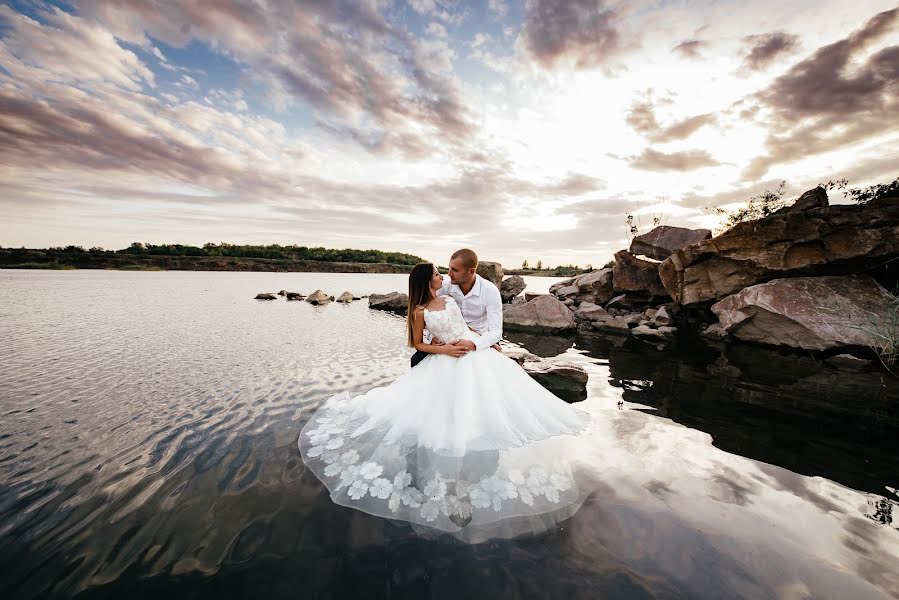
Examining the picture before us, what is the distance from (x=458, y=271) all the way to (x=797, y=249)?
1902cm

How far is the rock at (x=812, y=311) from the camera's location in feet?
44.7

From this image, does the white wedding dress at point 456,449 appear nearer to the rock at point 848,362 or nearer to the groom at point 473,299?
the groom at point 473,299

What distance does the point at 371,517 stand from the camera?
165 inches

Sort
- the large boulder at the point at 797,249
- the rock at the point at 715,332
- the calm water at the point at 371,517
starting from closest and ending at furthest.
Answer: the calm water at the point at 371,517, the large boulder at the point at 797,249, the rock at the point at 715,332

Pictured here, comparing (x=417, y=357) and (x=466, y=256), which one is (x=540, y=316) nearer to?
(x=417, y=357)

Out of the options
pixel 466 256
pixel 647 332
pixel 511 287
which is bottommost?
pixel 647 332

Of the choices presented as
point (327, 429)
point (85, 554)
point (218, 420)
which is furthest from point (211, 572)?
point (218, 420)

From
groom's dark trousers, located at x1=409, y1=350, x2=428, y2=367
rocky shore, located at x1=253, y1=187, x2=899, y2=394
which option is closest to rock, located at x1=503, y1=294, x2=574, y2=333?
rocky shore, located at x1=253, y1=187, x2=899, y2=394

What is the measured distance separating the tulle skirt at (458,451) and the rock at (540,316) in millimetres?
14893

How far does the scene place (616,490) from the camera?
4.81m

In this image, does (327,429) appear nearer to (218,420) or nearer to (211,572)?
(218,420)

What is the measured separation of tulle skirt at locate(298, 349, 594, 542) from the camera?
4.25 metres

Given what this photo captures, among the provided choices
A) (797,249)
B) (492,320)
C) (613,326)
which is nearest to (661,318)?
(613,326)

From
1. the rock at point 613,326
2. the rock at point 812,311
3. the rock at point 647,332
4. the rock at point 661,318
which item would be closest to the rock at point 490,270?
the rock at point 613,326
